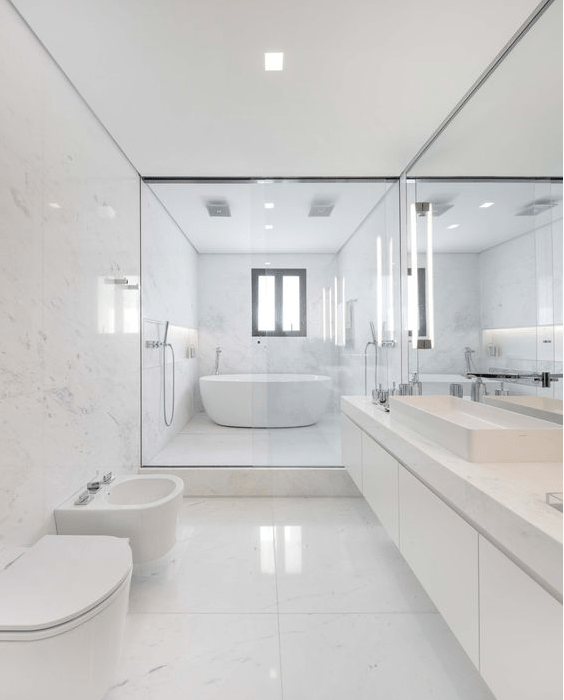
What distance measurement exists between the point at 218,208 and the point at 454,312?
2463 millimetres

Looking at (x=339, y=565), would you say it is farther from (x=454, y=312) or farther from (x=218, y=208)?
(x=218, y=208)

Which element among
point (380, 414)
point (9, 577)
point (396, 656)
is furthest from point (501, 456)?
point (9, 577)

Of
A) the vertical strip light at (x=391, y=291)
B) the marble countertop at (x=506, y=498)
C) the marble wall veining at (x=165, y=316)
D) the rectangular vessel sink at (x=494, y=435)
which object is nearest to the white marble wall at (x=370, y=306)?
the vertical strip light at (x=391, y=291)

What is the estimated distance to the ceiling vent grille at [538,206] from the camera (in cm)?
150

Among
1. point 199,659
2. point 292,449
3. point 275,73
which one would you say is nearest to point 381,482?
point 199,659

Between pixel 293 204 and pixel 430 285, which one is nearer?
pixel 430 285

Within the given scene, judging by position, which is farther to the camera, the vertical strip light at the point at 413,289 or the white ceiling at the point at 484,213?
the vertical strip light at the point at 413,289

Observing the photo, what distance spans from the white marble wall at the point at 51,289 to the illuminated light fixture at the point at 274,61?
3.37 feet

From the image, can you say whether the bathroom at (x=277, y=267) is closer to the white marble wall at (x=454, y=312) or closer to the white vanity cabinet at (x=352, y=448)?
the white marble wall at (x=454, y=312)

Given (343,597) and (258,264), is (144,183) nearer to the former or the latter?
(258,264)

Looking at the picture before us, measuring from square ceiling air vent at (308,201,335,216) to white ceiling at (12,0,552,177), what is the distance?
22.4 inches

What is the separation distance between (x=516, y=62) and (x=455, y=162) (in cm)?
53

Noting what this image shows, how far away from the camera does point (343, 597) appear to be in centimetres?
200

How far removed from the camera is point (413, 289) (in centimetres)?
281
